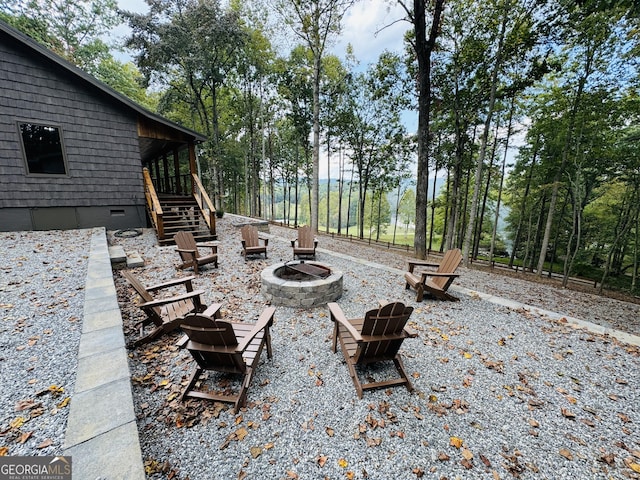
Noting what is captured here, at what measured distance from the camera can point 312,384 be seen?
8.52ft

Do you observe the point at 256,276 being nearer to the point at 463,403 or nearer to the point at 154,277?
the point at 154,277

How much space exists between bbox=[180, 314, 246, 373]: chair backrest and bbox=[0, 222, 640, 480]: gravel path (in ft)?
1.26

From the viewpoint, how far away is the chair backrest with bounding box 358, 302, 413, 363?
2.38 metres

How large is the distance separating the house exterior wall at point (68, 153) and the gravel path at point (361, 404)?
185 inches

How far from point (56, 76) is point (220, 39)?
8.72 metres

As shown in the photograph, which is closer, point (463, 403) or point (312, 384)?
point (463, 403)

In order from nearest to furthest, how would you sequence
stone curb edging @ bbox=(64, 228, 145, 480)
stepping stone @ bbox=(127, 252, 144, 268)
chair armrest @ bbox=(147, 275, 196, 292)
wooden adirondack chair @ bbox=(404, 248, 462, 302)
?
stone curb edging @ bbox=(64, 228, 145, 480)
chair armrest @ bbox=(147, 275, 196, 292)
wooden adirondack chair @ bbox=(404, 248, 462, 302)
stepping stone @ bbox=(127, 252, 144, 268)

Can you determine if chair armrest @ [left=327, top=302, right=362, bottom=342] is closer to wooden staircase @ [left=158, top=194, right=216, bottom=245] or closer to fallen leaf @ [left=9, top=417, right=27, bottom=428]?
fallen leaf @ [left=9, top=417, right=27, bottom=428]

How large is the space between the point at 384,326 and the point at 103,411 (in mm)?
2418

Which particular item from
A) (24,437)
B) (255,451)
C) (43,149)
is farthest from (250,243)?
(43,149)

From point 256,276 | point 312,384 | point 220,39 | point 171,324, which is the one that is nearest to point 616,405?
point 312,384

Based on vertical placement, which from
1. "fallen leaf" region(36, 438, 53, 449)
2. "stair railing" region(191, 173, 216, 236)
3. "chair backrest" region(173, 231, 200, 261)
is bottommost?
"fallen leaf" region(36, 438, 53, 449)

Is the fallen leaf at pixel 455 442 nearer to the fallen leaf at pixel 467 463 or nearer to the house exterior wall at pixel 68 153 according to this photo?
the fallen leaf at pixel 467 463

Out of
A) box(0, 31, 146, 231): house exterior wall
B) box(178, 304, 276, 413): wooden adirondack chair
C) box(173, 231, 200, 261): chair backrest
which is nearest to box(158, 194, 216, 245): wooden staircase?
box(0, 31, 146, 231): house exterior wall
